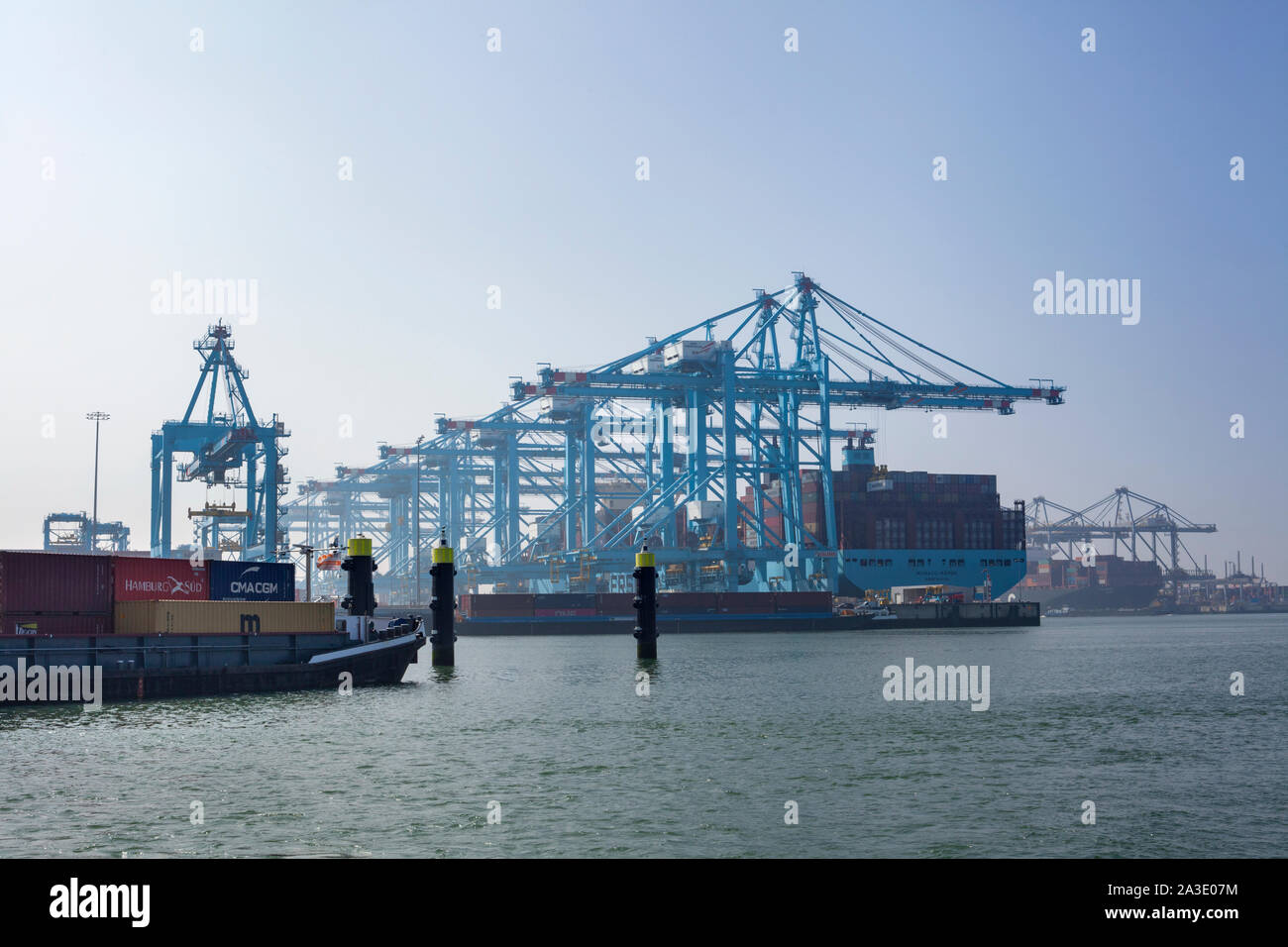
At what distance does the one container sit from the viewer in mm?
40125

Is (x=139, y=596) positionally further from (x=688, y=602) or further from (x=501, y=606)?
(x=688, y=602)

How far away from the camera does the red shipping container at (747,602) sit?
11794 centimetres

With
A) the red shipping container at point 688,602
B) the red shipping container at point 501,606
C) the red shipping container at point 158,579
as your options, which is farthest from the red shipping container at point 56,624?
the red shipping container at point 688,602

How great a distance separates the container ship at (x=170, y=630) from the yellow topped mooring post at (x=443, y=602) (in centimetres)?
709

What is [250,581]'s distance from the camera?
1805 inches

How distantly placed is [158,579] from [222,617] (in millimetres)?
2520

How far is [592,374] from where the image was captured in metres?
105

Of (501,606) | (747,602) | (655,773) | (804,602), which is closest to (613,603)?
(501,606)

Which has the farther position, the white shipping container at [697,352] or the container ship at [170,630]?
the white shipping container at [697,352]

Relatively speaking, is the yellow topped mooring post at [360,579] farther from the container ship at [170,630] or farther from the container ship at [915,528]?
the container ship at [915,528]

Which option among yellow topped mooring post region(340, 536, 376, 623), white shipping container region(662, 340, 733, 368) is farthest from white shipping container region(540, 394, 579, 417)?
yellow topped mooring post region(340, 536, 376, 623)

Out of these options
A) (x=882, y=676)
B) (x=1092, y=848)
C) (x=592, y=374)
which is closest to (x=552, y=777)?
(x=1092, y=848)
